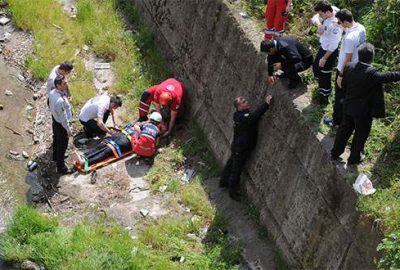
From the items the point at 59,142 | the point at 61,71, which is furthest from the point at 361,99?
the point at 59,142

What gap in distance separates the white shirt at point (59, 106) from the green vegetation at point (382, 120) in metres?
3.47

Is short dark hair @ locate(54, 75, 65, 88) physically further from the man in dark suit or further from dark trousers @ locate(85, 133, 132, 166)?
the man in dark suit

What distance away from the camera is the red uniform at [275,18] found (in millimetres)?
9383

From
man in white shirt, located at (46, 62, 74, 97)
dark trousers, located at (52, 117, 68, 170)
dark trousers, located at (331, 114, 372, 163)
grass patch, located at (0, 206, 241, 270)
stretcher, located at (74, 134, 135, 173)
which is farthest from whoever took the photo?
stretcher, located at (74, 134, 135, 173)

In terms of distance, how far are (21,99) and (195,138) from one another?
370cm

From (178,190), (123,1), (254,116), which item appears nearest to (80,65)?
(123,1)

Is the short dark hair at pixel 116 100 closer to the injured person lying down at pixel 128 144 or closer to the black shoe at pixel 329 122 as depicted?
the injured person lying down at pixel 128 144

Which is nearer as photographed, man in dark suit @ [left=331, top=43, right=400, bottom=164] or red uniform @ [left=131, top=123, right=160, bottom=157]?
man in dark suit @ [left=331, top=43, right=400, bottom=164]

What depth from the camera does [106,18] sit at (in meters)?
13.9

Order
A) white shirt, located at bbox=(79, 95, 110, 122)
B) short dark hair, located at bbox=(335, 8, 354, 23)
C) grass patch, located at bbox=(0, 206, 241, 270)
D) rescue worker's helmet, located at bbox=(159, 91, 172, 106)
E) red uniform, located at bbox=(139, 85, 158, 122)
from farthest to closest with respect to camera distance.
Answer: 1. red uniform, located at bbox=(139, 85, 158, 122)
2. white shirt, located at bbox=(79, 95, 110, 122)
3. rescue worker's helmet, located at bbox=(159, 91, 172, 106)
4. grass patch, located at bbox=(0, 206, 241, 270)
5. short dark hair, located at bbox=(335, 8, 354, 23)

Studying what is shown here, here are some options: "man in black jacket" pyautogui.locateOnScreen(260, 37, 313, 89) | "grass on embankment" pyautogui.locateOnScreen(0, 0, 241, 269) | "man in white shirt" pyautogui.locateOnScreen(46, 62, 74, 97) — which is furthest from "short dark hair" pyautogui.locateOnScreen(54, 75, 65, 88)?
"man in black jacket" pyautogui.locateOnScreen(260, 37, 313, 89)

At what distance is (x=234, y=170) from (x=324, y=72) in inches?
84.1

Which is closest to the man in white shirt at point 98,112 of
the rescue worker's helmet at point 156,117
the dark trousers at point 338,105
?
the rescue worker's helmet at point 156,117

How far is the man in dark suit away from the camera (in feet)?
22.7
